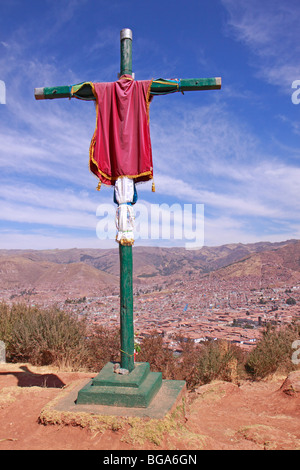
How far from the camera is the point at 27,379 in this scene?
714 centimetres

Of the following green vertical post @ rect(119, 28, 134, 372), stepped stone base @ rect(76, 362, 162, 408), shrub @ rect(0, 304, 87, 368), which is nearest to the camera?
stepped stone base @ rect(76, 362, 162, 408)

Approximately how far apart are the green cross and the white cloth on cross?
144 mm

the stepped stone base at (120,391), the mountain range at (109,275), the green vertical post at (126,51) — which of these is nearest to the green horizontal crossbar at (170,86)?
the green vertical post at (126,51)

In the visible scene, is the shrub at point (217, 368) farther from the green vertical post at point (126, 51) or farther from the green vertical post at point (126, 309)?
the green vertical post at point (126, 51)

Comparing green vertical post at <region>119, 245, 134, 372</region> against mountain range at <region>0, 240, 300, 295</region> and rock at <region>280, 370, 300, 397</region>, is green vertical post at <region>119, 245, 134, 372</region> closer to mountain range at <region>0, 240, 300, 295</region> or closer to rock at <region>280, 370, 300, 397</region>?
rock at <region>280, 370, 300, 397</region>

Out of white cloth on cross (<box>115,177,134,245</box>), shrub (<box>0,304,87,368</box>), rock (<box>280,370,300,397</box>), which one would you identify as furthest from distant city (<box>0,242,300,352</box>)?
white cloth on cross (<box>115,177,134,245</box>)

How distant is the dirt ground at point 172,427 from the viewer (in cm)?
343

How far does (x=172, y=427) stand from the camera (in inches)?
143

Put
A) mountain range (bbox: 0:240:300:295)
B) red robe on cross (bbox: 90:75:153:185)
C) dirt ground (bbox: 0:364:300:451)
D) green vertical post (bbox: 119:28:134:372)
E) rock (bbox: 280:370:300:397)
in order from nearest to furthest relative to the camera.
Answer: dirt ground (bbox: 0:364:300:451), green vertical post (bbox: 119:28:134:372), red robe on cross (bbox: 90:75:153:185), rock (bbox: 280:370:300:397), mountain range (bbox: 0:240:300:295)

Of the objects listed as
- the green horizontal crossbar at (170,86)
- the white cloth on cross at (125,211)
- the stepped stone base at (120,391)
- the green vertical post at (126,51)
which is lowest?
the stepped stone base at (120,391)

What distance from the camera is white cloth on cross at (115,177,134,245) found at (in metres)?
4.63

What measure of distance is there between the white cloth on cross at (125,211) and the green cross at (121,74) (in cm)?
14

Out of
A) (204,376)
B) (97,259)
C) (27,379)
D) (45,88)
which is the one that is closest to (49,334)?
(27,379)

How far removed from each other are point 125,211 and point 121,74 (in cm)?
217
